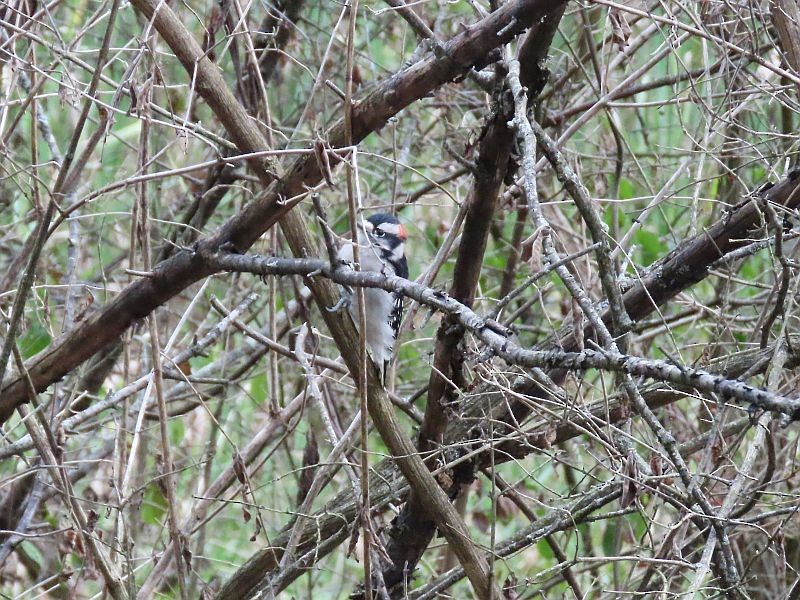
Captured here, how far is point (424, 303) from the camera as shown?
1.86 meters

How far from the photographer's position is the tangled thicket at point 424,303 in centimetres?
228

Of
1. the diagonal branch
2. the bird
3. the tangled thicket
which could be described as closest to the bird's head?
the bird

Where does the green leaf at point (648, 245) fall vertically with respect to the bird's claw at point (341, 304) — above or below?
below

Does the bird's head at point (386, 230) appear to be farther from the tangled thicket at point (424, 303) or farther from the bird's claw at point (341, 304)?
the bird's claw at point (341, 304)

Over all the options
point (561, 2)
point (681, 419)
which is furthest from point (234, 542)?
Result: point (561, 2)

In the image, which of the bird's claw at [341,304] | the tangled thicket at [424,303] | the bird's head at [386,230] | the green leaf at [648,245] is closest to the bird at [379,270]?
the bird's head at [386,230]

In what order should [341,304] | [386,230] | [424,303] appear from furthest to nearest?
[386,230] < [341,304] < [424,303]

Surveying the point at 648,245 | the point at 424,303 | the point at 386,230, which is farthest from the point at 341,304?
the point at 648,245

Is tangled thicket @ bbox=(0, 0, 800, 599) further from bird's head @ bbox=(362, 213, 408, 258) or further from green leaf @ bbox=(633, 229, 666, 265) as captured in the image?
bird's head @ bbox=(362, 213, 408, 258)

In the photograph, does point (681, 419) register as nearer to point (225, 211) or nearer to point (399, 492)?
point (399, 492)

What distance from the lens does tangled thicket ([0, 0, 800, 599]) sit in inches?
89.9

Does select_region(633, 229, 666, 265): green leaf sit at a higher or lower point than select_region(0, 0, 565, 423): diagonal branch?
lower

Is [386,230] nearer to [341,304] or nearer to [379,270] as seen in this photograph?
[379,270]

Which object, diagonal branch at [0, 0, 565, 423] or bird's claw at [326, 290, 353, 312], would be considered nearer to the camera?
diagonal branch at [0, 0, 565, 423]
